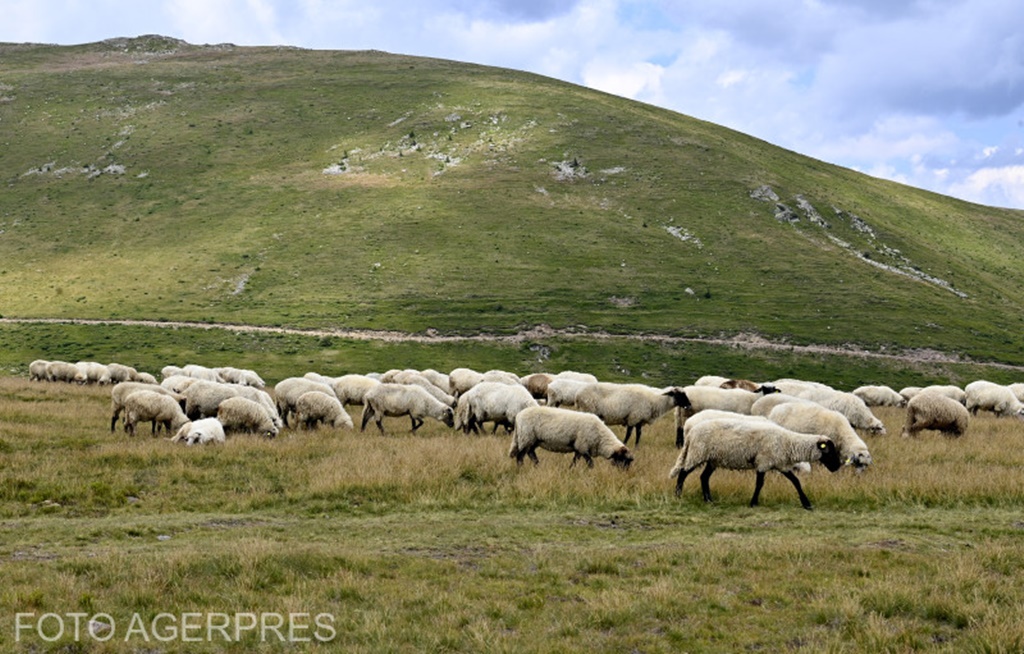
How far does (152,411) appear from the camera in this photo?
23.7m

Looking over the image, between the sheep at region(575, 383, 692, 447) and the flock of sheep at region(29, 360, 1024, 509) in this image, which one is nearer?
the flock of sheep at region(29, 360, 1024, 509)

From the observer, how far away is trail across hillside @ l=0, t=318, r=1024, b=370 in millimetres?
64938

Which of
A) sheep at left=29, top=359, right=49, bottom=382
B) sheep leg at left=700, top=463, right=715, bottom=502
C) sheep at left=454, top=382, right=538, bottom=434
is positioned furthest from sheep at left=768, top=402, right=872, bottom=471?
sheep at left=29, top=359, right=49, bottom=382

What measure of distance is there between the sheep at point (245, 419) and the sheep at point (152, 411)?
4.89 ft

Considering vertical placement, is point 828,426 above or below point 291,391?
above

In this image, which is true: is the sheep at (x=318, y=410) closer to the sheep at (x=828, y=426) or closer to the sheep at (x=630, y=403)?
the sheep at (x=630, y=403)

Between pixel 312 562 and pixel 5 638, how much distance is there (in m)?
3.67

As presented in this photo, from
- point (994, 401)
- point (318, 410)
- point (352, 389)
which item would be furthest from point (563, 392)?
point (994, 401)

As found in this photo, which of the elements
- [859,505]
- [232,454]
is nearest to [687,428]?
[859,505]

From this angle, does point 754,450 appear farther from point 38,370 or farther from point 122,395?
point 38,370

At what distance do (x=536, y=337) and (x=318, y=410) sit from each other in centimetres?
4129

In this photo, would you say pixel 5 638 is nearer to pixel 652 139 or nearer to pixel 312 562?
pixel 312 562

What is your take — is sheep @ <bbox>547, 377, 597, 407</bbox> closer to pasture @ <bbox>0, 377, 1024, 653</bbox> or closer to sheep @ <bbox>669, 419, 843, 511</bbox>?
pasture @ <bbox>0, 377, 1024, 653</bbox>

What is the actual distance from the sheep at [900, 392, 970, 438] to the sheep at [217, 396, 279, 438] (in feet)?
69.7
